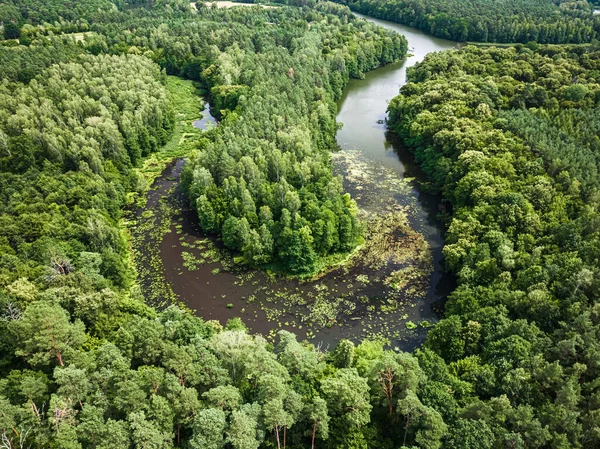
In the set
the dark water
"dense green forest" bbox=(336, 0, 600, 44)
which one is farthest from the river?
"dense green forest" bbox=(336, 0, 600, 44)

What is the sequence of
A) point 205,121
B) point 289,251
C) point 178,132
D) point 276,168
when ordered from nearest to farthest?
1. point 289,251
2. point 276,168
3. point 178,132
4. point 205,121

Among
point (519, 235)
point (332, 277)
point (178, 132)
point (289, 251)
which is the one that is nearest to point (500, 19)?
point (178, 132)

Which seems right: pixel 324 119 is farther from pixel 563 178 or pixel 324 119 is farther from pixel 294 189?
pixel 563 178

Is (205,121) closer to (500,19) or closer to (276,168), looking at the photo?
(276,168)

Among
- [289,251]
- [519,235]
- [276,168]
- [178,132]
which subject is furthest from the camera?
[178,132]

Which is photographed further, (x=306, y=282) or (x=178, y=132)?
(x=178, y=132)

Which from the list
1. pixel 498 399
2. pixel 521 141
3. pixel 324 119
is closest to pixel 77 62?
pixel 324 119
